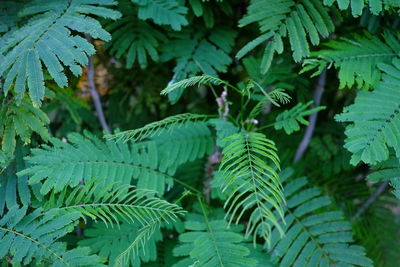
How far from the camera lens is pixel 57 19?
1242 millimetres

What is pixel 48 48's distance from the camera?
1168 millimetres

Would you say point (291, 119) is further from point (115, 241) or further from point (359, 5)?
point (115, 241)

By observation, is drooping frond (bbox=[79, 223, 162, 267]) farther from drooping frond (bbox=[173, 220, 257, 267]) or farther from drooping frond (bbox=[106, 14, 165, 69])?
drooping frond (bbox=[106, 14, 165, 69])

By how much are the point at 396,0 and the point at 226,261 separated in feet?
3.04

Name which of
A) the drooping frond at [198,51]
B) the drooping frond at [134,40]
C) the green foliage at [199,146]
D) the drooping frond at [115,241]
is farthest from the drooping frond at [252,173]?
the drooping frond at [134,40]

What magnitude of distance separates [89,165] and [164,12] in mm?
598

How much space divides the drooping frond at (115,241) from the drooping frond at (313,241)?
1.39 feet

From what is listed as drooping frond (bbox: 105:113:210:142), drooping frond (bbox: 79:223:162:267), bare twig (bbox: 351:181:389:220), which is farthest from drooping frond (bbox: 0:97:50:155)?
bare twig (bbox: 351:181:389:220)

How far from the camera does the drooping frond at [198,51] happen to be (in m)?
1.58

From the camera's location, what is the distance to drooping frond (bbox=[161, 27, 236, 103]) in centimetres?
158

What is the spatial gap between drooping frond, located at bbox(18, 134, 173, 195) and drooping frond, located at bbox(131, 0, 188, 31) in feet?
1.44

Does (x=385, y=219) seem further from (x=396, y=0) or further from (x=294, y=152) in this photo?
(x=396, y=0)

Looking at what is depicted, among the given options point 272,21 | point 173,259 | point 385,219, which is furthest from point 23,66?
point 385,219

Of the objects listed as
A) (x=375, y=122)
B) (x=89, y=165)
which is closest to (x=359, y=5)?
(x=375, y=122)
